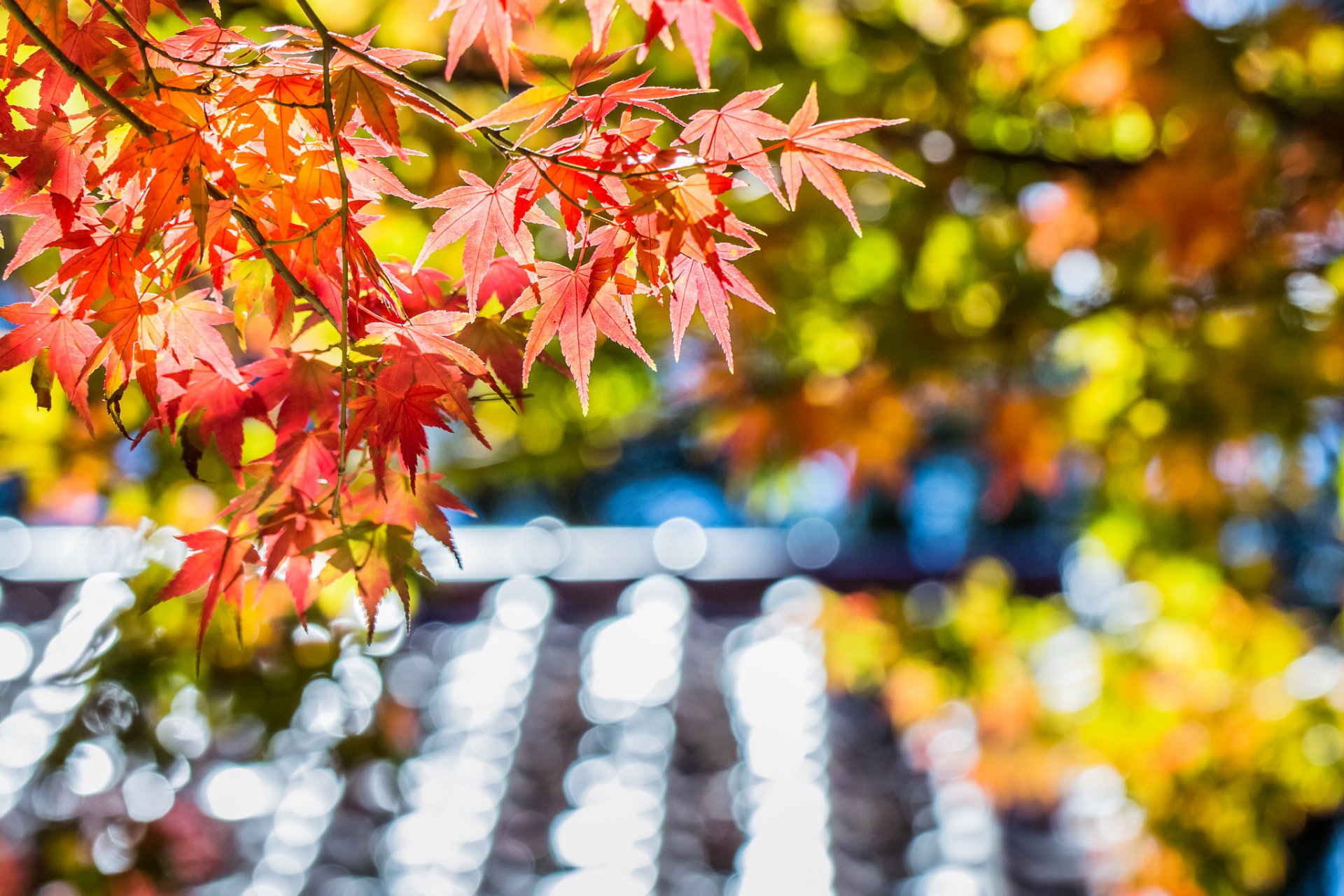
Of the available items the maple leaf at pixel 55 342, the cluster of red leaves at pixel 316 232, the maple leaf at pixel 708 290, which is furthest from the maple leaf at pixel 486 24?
the maple leaf at pixel 55 342

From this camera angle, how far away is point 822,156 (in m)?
0.86

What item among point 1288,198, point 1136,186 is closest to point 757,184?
point 1136,186

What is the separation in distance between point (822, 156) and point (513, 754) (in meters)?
3.76

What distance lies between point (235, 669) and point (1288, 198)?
2.99 meters

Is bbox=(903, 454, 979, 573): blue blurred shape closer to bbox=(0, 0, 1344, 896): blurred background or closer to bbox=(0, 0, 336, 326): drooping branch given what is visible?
bbox=(0, 0, 1344, 896): blurred background

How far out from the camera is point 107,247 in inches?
31.7

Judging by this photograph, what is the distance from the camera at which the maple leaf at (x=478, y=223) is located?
817 mm

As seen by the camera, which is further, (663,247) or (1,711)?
(1,711)

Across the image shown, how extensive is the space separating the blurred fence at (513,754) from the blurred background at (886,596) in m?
0.02

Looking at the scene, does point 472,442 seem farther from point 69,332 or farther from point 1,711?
point 69,332

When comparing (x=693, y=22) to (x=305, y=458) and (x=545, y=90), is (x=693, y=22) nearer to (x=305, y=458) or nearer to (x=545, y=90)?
(x=545, y=90)

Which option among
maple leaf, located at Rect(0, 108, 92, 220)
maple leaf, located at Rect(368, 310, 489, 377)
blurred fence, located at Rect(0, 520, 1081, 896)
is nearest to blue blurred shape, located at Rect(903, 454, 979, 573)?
blurred fence, located at Rect(0, 520, 1081, 896)

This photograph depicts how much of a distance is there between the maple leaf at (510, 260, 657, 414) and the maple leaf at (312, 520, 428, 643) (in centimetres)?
20

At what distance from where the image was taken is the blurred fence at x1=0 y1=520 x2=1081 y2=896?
2.14m
